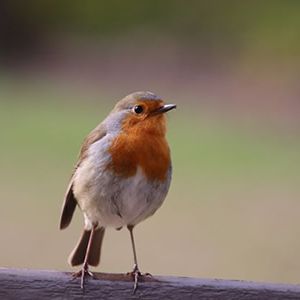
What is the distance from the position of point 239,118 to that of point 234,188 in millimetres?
5334

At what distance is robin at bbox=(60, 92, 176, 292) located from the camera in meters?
4.25

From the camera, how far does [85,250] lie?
469cm

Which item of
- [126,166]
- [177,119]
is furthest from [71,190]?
[177,119]

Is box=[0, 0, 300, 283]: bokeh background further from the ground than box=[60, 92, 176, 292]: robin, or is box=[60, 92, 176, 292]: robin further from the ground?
box=[0, 0, 300, 283]: bokeh background

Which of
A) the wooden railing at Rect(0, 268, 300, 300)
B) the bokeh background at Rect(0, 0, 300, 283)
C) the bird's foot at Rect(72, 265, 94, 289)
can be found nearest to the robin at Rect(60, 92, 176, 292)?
the bird's foot at Rect(72, 265, 94, 289)

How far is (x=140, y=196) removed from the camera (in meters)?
4.36

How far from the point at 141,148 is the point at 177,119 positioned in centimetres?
1257

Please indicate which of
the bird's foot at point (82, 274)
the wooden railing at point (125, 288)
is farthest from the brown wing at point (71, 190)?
the wooden railing at point (125, 288)

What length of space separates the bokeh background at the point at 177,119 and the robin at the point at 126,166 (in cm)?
373

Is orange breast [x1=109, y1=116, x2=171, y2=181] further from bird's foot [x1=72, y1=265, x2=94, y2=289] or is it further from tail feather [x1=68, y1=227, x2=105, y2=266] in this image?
bird's foot [x1=72, y1=265, x2=94, y2=289]

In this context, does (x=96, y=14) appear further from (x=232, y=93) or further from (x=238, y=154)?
(x=238, y=154)

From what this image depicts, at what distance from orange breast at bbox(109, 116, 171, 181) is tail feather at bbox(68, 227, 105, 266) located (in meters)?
0.46

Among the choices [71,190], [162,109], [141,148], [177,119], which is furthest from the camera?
[177,119]

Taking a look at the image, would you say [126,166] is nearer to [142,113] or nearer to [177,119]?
[142,113]
